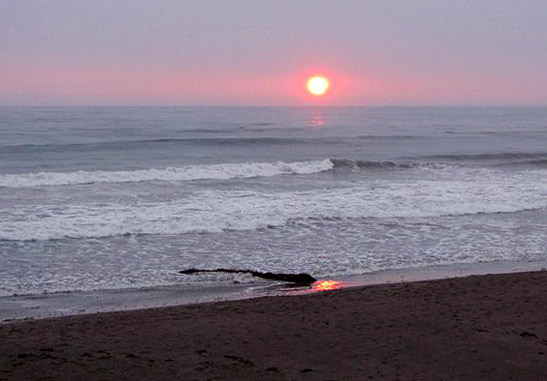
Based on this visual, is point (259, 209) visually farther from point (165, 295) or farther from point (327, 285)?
point (165, 295)

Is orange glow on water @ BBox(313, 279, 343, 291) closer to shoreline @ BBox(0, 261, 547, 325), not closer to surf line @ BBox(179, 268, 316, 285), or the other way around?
shoreline @ BBox(0, 261, 547, 325)

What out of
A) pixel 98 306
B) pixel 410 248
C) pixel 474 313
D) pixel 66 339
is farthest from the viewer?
pixel 410 248

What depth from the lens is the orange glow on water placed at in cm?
899

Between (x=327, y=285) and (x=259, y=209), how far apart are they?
688cm

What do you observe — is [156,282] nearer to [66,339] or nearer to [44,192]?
[66,339]

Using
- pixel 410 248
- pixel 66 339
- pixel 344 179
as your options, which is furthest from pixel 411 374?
pixel 344 179

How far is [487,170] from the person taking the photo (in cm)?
2762

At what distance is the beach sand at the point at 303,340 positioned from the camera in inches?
213

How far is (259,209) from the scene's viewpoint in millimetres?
15984

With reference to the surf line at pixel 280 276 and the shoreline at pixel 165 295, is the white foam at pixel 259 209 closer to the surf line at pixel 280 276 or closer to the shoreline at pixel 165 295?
the surf line at pixel 280 276

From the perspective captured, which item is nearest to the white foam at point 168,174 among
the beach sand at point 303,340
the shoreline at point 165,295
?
the shoreline at point 165,295

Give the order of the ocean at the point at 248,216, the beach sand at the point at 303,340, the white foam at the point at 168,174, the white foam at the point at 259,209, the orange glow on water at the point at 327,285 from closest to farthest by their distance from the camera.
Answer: the beach sand at the point at 303,340, the orange glow on water at the point at 327,285, the ocean at the point at 248,216, the white foam at the point at 259,209, the white foam at the point at 168,174

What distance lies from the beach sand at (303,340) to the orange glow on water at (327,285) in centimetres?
79

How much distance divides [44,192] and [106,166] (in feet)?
27.8
